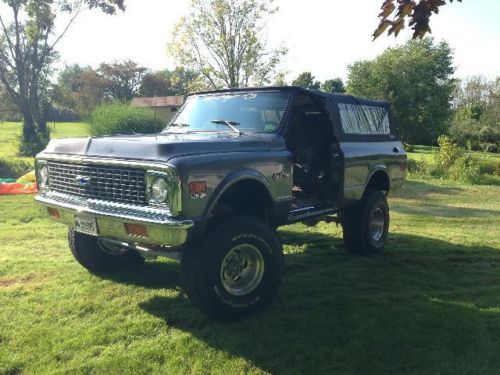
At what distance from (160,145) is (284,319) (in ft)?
5.97

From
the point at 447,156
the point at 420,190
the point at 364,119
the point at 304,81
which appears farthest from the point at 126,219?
the point at 304,81

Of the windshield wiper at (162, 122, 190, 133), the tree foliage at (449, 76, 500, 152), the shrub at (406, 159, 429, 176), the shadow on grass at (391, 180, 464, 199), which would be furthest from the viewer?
the tree foliage at (449, 76, 500, 152)

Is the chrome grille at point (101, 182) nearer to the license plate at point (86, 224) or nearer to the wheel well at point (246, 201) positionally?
the license plate at point (86, 224)

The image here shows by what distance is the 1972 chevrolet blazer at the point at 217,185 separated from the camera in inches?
146

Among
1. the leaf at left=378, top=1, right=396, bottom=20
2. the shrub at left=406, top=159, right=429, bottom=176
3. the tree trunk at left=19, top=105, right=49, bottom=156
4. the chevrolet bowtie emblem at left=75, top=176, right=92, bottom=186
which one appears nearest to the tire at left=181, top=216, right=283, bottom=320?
the chevrolet bowtie emblem at left=75, top=176, right=92, bottom=186

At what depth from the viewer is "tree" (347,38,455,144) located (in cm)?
3638

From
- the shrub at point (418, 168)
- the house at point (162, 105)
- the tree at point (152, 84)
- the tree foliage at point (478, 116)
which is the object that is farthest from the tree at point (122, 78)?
the shrub at point (418, 168)

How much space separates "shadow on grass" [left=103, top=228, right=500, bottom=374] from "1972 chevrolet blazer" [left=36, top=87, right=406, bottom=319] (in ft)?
1.06

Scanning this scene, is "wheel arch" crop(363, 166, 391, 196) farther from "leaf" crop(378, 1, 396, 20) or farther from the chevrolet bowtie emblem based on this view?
the chevrolet bowtie emblem

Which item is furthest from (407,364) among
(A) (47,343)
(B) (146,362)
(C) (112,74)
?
(C) (112,74)

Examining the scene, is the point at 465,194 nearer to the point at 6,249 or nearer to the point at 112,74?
the point at 6,249

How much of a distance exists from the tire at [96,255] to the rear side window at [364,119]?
2.97 m

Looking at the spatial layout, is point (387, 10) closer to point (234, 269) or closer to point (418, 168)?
point (234, 269)

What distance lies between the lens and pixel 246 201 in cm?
452
